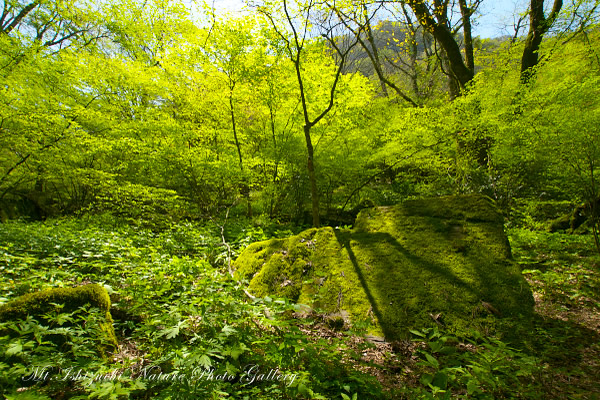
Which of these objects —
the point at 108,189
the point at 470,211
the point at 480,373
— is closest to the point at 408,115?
the point at 470,211

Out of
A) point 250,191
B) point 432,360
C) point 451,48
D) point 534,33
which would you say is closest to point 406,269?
point 432,360

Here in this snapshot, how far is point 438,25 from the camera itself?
8.38m

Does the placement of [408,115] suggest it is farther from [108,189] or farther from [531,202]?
[108,189]

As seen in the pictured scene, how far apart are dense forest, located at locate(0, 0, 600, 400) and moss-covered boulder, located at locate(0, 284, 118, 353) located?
0.06 ft

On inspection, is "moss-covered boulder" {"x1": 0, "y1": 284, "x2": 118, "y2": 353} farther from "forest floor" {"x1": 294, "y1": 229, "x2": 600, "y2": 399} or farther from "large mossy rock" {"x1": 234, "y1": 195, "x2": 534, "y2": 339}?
"forest floor" {"x1": 294, "y1": 229, "x2": 600, "y2": 399}

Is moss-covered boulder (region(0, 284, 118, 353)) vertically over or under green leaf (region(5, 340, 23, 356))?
under

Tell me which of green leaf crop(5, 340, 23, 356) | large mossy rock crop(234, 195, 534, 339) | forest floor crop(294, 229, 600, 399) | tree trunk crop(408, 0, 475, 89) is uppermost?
tree trunk crop(408, 0, 475, 89)

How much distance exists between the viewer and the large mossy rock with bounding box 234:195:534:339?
2.27m

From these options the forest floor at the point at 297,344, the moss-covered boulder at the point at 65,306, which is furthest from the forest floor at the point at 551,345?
the moss-covered boulder at the point at 65,306

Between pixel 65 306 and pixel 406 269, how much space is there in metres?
2.77

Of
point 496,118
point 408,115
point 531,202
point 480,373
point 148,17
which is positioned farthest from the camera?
point 148,17

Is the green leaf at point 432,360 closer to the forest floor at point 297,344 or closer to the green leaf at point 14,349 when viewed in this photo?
the forest floor at point 297,344

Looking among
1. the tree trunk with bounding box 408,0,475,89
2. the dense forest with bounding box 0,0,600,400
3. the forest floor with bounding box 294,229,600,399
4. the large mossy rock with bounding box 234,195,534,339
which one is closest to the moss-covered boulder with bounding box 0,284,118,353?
the dense forest with bounding box 0,0,600,400

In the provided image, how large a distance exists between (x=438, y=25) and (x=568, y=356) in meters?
9.32
